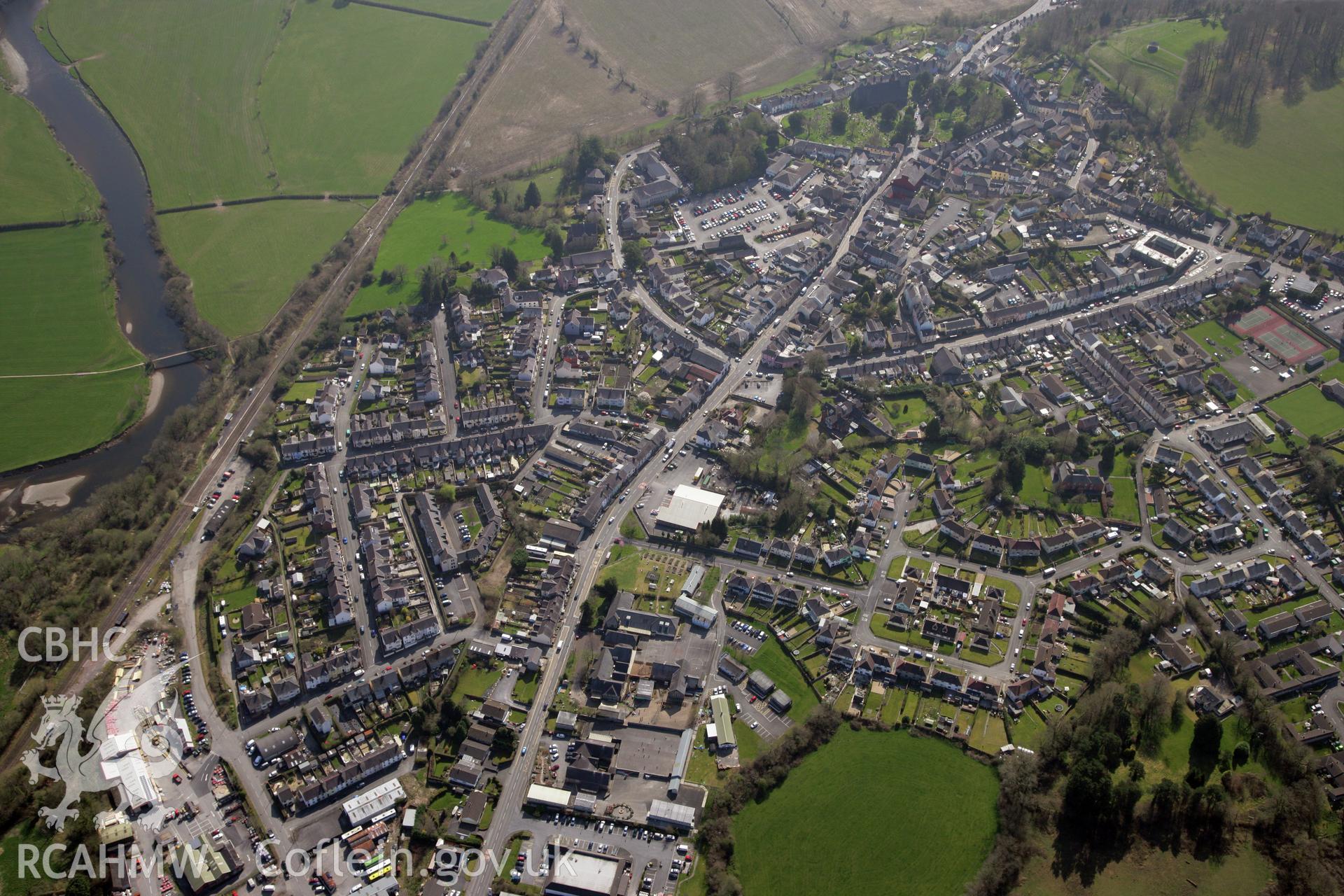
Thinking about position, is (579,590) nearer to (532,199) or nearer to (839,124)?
(532,199)

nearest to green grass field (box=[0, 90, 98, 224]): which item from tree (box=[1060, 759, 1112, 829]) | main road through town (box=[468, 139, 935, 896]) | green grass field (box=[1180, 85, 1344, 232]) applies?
main road through town (box=[468, 139, 935, 896])

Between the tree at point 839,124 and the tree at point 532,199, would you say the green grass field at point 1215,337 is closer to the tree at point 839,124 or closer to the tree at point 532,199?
the tree at point 839,124

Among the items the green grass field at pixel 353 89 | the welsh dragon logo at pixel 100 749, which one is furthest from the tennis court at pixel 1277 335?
the green grass field at pixel 353 89

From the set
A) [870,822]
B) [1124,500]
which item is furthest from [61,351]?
[1124,500]

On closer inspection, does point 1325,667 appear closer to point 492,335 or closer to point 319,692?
point 319,692

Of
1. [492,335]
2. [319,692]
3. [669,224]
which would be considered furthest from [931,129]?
[319,692]

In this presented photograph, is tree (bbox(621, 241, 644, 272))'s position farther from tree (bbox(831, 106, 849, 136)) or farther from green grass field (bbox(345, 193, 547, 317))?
tree (bbox(831, 106, 849, 136))
